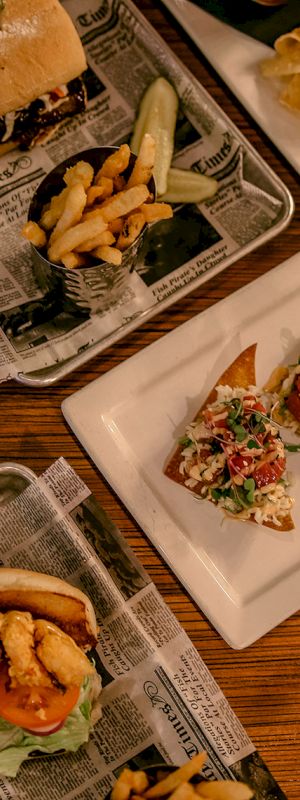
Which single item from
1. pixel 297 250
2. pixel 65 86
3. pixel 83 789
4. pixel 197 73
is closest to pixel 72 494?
pixel 83 789

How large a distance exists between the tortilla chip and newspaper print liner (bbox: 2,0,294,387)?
0.93ft

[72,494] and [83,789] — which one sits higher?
[72,494]

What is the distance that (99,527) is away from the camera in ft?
8.18

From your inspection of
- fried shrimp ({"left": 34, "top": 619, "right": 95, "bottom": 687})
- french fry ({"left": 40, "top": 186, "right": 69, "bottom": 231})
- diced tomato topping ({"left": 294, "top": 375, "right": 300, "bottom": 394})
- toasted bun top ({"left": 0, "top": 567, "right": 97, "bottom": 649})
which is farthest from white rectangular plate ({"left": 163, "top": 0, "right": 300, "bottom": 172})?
fried shrimp ({"left": 34, "top": 619, "right": 95, "bottom": 687})

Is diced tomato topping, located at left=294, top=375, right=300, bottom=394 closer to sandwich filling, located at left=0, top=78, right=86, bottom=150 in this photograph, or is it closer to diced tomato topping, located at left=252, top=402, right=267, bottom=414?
diced tomato topping, located at left=252, top=402, right=267, bottom=414

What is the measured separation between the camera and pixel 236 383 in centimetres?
274

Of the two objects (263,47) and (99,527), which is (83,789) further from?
(263,47)

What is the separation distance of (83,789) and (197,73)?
7.46 feet

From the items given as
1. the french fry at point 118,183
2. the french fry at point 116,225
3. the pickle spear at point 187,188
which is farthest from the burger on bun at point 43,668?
the pickle spear at point 187,188

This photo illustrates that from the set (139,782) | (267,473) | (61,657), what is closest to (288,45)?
(267,473)

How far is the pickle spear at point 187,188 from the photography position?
2.79 meters

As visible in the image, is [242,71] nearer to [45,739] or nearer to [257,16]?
[257,16]

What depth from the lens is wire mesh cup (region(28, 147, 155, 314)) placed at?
96.0 inches

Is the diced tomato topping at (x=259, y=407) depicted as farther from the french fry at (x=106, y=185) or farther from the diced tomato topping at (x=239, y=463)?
the french fry at (x=106, y=185)
